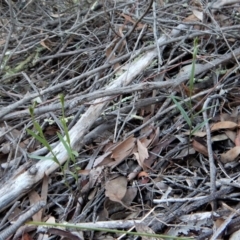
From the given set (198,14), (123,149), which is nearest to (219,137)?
(123,149)

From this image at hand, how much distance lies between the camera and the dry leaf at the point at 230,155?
5.43ft

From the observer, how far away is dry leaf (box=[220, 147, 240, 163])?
166 cm

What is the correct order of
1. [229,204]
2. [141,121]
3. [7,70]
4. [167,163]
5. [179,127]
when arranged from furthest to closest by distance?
[7,70] → [141,121] → [179,127] → [167,163] → [229,204]

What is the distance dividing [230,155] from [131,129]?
440 millimetres

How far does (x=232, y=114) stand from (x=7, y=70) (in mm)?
1243

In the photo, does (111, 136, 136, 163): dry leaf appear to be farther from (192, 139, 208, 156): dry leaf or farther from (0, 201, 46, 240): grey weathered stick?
(0, 201, 46, 240): grey weathered stick

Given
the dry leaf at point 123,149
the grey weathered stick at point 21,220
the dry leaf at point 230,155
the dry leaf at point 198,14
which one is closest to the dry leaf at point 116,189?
the dry leaf at point 123,149

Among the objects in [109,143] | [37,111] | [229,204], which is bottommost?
[229,204]

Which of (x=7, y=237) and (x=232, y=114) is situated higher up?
(x=7, y=237)

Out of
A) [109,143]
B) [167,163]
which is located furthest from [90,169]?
[167,163]

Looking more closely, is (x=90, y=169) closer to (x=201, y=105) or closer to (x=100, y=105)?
→ (x=100, y=105)

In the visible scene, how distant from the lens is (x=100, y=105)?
1.93 metres

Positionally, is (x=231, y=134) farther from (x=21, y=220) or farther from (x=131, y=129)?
(x=21, y=220)

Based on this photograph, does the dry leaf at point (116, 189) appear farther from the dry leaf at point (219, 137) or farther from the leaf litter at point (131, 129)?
the dry leaf at point (219, 137)
